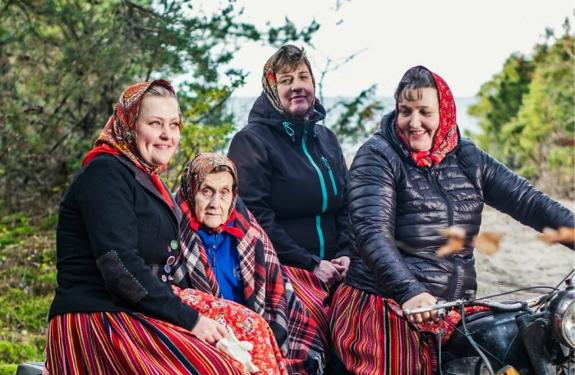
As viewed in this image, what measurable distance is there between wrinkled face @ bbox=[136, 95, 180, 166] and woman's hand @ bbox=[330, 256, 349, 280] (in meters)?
1.22

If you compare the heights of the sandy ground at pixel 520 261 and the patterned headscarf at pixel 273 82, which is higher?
the patterned headscarf at pixel 273 82

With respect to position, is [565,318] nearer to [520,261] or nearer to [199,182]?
[199,182]

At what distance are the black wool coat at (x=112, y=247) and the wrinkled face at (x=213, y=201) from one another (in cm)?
34

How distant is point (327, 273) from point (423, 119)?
1084mm

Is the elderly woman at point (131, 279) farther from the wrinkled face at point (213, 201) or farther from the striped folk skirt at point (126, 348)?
the wrinkled face at point (213, 201)

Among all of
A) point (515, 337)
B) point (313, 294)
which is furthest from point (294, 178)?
point (515, 337)

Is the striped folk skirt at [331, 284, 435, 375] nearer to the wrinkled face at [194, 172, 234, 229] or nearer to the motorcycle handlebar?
the motorcycle handlebar

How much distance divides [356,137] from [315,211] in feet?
23.0

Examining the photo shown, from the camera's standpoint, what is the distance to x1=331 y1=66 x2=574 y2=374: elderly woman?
4.05m

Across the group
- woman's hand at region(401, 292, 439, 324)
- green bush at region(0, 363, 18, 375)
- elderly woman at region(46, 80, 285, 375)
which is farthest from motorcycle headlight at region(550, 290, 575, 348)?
green bush at region(0, 363, 18, 375)

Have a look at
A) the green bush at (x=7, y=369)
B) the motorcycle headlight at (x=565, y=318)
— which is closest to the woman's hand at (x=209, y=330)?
the motorcycle headlight at (x=565, y=318)

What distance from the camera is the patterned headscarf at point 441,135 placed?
163 inches

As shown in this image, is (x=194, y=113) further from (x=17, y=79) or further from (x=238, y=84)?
(x=17, y=79)

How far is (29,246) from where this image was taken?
10812 millimetres
